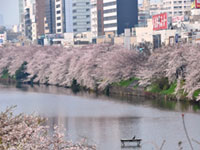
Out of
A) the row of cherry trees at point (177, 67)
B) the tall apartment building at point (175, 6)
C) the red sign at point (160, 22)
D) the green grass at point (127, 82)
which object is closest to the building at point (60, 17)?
the tall apartment building at point (175, 6)

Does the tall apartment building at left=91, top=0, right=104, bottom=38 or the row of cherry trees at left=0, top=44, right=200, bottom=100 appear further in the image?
the tall apartment building at left=91, top=0, right=104, bottom=38

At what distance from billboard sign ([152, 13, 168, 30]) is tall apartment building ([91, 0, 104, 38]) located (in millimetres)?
30704

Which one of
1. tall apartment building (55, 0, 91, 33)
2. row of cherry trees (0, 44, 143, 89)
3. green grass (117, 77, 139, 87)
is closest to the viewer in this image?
green grass (117, 77, 139, 87)

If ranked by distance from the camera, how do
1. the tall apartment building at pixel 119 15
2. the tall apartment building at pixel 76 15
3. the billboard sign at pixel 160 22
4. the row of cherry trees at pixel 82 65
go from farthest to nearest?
the tall apartment building at pixel 76 15 → the tall apartment building at pixel 119 15 → the billboard sign at pixel 160 22 → the row of cherry trees at pixel 82 65

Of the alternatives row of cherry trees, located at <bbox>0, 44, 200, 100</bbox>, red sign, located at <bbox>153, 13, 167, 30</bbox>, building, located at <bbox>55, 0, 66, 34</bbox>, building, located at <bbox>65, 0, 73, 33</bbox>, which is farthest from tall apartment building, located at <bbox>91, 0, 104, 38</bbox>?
red sign, located at <bbox>153, 13, 167, 30</bbox>

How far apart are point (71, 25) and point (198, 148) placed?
8567 cm

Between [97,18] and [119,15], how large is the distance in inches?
249

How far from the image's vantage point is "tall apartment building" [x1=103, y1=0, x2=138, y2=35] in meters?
85.4

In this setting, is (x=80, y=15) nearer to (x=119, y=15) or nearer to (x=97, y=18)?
(x=97, y=18)

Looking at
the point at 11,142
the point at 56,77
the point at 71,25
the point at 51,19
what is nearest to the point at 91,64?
the point at 56,77

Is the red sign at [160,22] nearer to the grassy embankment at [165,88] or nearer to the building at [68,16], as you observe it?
the grassy embankment at [165,88]

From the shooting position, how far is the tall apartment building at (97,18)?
90250mm

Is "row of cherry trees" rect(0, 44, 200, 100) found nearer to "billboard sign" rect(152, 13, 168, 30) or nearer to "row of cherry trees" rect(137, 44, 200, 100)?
"row of cherry trees" rect(137, 44, 200, 100)

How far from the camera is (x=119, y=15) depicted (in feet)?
281
